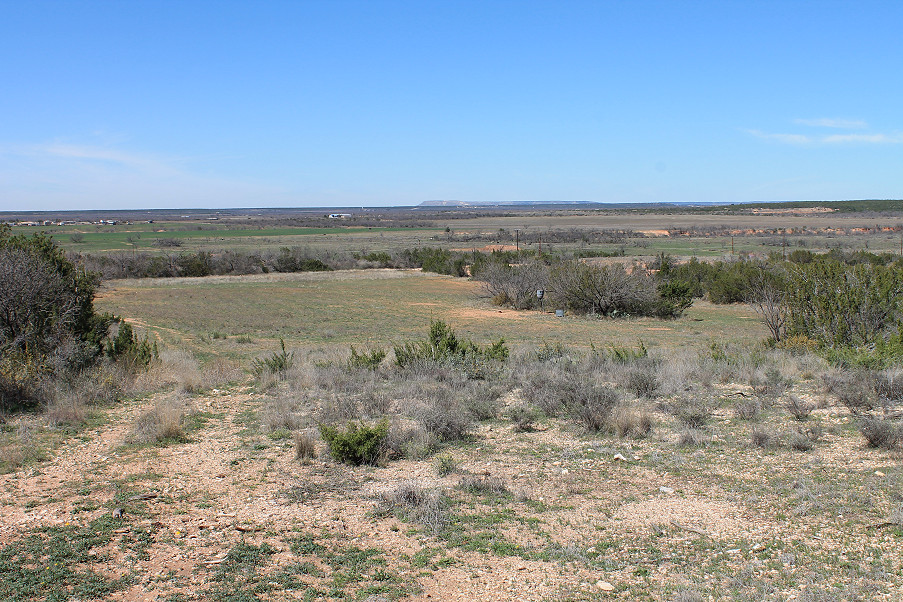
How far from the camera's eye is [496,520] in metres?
5.85

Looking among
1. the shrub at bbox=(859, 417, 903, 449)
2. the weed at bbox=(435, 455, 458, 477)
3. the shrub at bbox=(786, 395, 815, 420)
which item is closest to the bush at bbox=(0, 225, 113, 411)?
the weed at bbox=(435, 455, 458, 477)

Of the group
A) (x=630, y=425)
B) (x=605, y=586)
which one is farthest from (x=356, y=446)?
(x=605, y=586)

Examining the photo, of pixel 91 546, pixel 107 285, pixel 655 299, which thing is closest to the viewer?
pixel 91 546

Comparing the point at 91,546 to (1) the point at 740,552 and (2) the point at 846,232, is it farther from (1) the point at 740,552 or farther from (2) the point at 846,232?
(2) the point at 846,232

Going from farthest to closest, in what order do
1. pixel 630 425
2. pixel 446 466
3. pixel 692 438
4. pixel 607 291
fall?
pixel 607 291
pixel 630 425
pixel 692 438
pixel 446 466

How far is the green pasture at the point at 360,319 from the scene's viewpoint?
22500 mm

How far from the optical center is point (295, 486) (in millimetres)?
6695

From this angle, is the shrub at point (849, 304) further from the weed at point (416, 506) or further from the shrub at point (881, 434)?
the weed at point (416, 506)

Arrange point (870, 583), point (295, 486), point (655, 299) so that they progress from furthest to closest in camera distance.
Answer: point (655, 299), point (295, 486), point (870, 583)

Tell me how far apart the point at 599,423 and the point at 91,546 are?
5868 mm

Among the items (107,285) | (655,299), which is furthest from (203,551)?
(107,285)

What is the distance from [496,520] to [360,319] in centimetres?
2364

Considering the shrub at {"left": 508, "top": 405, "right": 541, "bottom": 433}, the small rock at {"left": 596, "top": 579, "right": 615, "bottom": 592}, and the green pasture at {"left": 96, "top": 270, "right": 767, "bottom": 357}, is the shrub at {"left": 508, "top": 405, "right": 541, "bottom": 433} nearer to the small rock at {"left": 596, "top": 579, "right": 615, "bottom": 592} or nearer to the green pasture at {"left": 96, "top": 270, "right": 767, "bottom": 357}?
the small rock at {"left": 596, "top": 579, "right": 615, "bottom": 592}

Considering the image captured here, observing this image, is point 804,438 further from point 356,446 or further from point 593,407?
point 356,446
